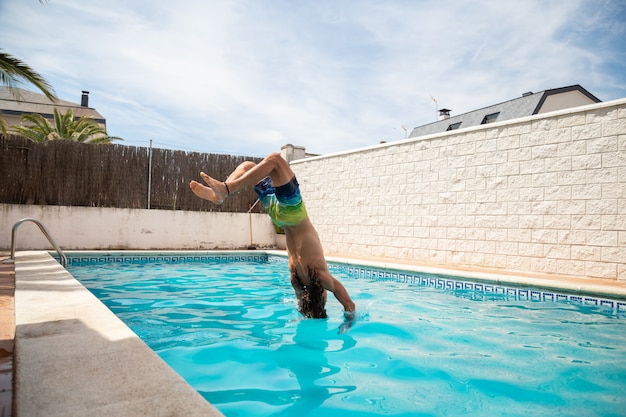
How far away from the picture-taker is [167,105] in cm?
1466

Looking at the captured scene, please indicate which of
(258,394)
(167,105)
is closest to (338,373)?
(258,394)

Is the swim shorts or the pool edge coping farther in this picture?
the pool edge coping

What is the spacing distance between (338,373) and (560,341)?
2061 mm

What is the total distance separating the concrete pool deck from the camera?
43.8 inches

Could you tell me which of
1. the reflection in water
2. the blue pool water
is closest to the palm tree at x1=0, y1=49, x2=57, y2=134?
the blue pool water

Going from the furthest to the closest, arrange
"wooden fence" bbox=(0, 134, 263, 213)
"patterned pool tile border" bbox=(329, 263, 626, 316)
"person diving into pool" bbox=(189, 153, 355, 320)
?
1. "wooden fence" bbox=(0, 134, 263, 213)
2. "patterned pool tile border" bbox=(329, 263, 626, 316)
3. "person diving into pool" bbox=(189, 153, 355, 320)

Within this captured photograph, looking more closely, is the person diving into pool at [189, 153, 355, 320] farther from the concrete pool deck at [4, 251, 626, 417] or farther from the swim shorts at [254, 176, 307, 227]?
the concrete pool deck at [4, 251, 626, 417]

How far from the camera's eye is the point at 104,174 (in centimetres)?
1026

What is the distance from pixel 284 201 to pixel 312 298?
105cm

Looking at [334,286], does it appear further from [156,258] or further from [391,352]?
[156,258]

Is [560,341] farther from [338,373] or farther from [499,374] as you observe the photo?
[338,373]

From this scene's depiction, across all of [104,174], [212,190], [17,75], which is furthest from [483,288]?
[17,75]

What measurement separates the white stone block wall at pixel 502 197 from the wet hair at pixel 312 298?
14.4 ft

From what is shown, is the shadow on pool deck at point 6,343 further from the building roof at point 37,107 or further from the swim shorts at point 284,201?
the building roof at point 37,107
